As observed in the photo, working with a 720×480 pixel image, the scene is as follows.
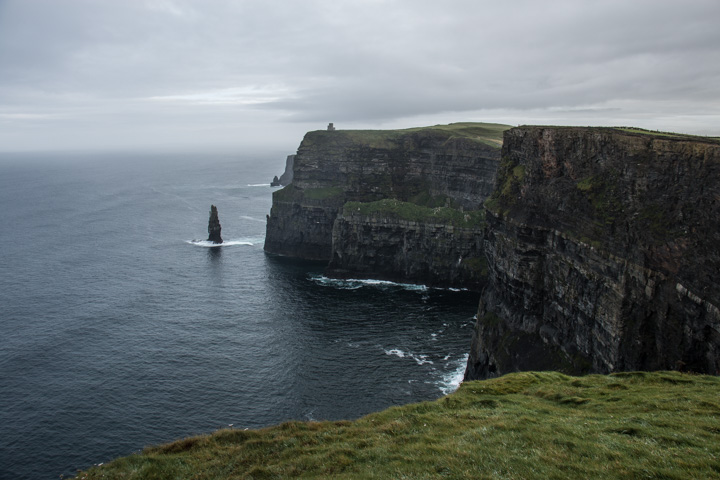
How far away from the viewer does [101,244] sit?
420ft

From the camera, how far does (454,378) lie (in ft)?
207

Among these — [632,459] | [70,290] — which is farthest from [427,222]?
[632,459]

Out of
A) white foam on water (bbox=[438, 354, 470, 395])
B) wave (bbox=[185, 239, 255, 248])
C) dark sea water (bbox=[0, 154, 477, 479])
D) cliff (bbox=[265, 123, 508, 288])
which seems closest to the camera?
dark sea water (bbox=[0, 154, 477, 479])

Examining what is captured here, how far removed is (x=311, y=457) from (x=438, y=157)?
4429 inches

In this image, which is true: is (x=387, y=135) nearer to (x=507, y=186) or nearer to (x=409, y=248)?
(x=409, y=248)

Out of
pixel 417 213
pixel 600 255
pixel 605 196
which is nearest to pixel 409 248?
pixel 417 213

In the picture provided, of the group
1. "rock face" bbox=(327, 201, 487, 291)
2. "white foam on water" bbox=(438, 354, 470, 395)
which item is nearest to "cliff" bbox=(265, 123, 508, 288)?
"rock face" bbox=(327, 201, 487, 291)

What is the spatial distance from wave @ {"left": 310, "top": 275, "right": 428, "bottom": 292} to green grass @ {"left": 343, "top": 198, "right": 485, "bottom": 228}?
48.4ft

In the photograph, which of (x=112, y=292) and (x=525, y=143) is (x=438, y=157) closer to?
(x=525, y=143)

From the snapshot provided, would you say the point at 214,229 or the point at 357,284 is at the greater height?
the point at 214,229

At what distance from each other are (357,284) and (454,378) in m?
45.5

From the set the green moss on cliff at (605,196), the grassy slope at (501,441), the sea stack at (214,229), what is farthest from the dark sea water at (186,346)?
the green moss on cliff at (605,196)

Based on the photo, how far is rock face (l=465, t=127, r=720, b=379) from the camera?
36812 millimetres

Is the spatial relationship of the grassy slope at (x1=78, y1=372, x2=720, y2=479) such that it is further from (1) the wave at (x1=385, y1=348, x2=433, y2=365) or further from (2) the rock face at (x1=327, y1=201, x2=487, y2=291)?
(2) the rock face at (x1=327, y1=201, x2=487, y2=291)
